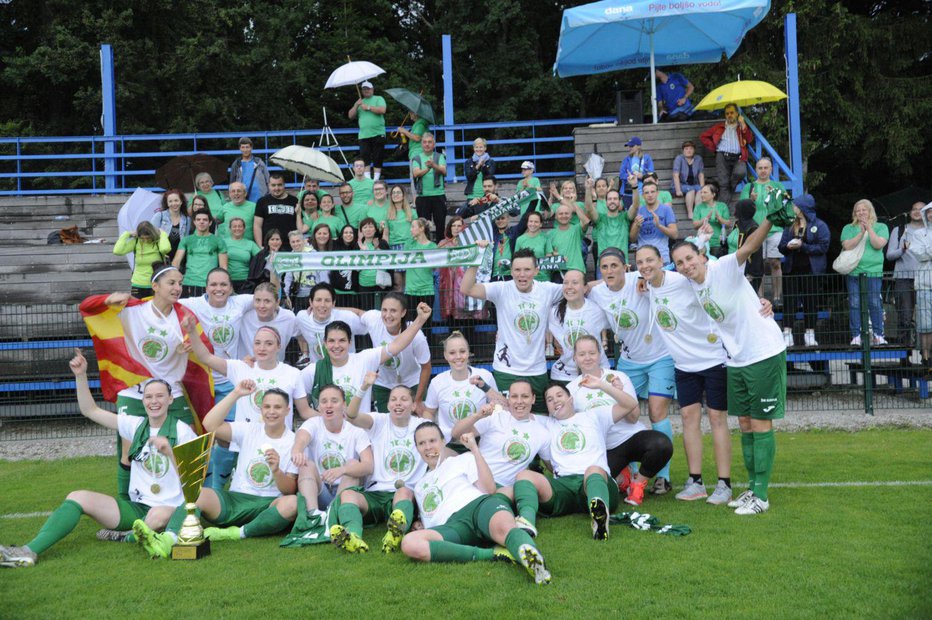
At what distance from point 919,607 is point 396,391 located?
4.10 metres

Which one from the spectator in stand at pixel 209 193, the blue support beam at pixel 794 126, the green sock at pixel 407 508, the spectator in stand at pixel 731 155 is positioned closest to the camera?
the green sock at pixel 407 508

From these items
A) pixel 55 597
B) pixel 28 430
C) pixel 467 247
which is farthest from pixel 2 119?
pixel 55 597

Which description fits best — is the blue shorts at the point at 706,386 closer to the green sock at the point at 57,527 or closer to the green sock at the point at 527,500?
the green sock at the point at 527,500

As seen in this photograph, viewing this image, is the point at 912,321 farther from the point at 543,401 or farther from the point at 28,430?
the point at 28,430

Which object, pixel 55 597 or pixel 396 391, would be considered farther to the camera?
pixel 396 391

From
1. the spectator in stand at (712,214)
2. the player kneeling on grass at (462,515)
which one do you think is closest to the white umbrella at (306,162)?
the spectator in stand at (712,214)

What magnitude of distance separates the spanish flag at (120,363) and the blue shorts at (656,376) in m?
3.88

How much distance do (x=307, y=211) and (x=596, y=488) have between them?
7603mm

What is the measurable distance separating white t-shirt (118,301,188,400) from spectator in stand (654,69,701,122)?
1146 cm

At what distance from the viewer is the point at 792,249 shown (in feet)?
41.2

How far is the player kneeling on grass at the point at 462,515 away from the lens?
583 centimetres

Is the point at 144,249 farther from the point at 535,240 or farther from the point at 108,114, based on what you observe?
the point at 108,114

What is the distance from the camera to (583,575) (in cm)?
560

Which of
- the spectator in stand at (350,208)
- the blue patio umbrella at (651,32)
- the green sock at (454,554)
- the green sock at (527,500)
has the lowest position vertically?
the green sock at (454,554)
